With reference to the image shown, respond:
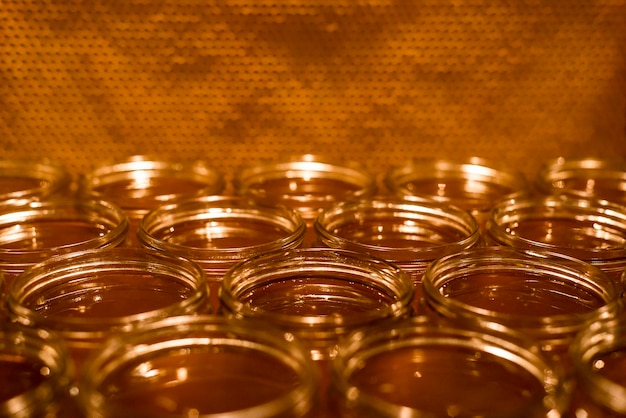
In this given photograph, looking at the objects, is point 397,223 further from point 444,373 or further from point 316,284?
point 444,373

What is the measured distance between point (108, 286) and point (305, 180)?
1.13 feet

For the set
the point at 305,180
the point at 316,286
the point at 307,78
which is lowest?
the point at 316,286

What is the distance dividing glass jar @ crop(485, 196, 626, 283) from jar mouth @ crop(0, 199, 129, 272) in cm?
42

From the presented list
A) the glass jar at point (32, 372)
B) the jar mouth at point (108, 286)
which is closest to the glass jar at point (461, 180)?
the jar mouth at point (108, 286)

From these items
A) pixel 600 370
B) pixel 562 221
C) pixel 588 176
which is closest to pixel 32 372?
pixel 600 370

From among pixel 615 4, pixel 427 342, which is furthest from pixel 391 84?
pixel 427 342

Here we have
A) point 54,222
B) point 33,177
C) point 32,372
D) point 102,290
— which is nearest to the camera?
point 32,372

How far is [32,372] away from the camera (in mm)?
656

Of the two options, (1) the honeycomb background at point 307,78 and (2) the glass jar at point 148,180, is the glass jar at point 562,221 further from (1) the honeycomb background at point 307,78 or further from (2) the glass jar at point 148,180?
(2) the glass jar at point 148,180

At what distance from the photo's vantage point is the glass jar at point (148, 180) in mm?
1028

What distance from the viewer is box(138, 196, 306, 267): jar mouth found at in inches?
36.7

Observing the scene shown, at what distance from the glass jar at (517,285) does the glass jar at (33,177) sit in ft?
1.55

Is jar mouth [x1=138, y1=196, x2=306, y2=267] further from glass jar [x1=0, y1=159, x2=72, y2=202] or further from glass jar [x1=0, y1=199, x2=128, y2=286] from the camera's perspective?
glass jar [x1=0, y1=159, x2=72, y2=202]

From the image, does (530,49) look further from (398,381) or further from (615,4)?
(398,381)
